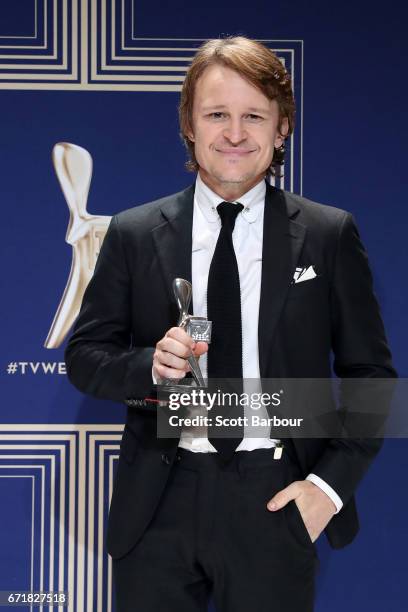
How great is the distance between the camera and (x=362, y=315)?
1.92 metres

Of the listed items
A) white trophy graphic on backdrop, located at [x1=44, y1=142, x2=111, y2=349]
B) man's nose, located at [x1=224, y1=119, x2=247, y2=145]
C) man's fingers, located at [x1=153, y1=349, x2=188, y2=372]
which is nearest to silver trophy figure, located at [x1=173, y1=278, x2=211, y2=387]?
man's fingers, located at [x1=153, y1=349, x2=188, y2=372]

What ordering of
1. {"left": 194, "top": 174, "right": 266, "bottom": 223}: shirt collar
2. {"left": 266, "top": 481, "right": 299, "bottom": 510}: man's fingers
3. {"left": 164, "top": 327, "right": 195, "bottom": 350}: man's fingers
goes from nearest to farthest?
{"left": 164, "top": 327, "right": 195, "bottom": 350}: man's fingers, {"left": 266, "top": 481, "right": 299, "bottom": 510}: man's fingers, {"left": 194, "top": 174, "right": 266, "bottom": 223}: shirt collar

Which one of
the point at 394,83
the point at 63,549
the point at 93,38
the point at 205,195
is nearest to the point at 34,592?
the point at 63,549

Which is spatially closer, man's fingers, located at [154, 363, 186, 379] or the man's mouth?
man's fingers, located at [154, 363, 186, 379]

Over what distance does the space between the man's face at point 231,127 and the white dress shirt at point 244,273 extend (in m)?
0.06

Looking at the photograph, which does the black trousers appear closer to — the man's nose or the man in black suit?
the man in black suit

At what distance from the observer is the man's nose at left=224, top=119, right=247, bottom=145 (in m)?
1.89

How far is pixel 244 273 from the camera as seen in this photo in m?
1.92

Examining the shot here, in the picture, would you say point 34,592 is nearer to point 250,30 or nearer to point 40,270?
point 40,270

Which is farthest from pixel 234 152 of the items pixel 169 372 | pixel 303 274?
pixel 169 372

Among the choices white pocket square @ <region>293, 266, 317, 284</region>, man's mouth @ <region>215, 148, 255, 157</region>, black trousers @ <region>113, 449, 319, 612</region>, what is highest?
man's mouth @ <region>215, 148, 255, 157</region>

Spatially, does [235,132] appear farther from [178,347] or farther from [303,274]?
[178,347]

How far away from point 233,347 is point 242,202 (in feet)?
1.12

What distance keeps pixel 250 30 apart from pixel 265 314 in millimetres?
1131
